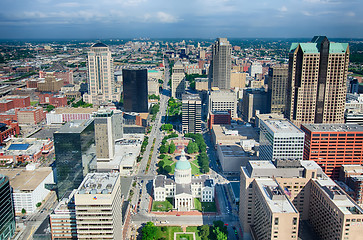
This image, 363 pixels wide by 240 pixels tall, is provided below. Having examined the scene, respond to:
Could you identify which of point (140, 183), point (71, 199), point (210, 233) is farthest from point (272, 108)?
point (71, 199)

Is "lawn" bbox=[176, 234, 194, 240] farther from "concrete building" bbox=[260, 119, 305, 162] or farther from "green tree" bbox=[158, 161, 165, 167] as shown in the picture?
"green tree" bbox=[158, 161, 165, 167]

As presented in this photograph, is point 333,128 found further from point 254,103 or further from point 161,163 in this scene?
point 254,103

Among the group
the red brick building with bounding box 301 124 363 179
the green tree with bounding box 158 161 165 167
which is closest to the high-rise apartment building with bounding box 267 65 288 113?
the red brick building with bounding box 301 124 363 179

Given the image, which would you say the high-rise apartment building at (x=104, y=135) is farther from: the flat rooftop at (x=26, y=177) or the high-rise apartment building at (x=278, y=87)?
the high-rise apartment building at (x=278, y=87)

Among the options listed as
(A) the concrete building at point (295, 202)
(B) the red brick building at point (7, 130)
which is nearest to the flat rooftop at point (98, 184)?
(A) the concrete building at point (295, 202)

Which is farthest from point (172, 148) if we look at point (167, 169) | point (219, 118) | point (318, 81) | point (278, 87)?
point (278, 87)

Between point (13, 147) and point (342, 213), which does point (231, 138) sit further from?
point (13, 147)
